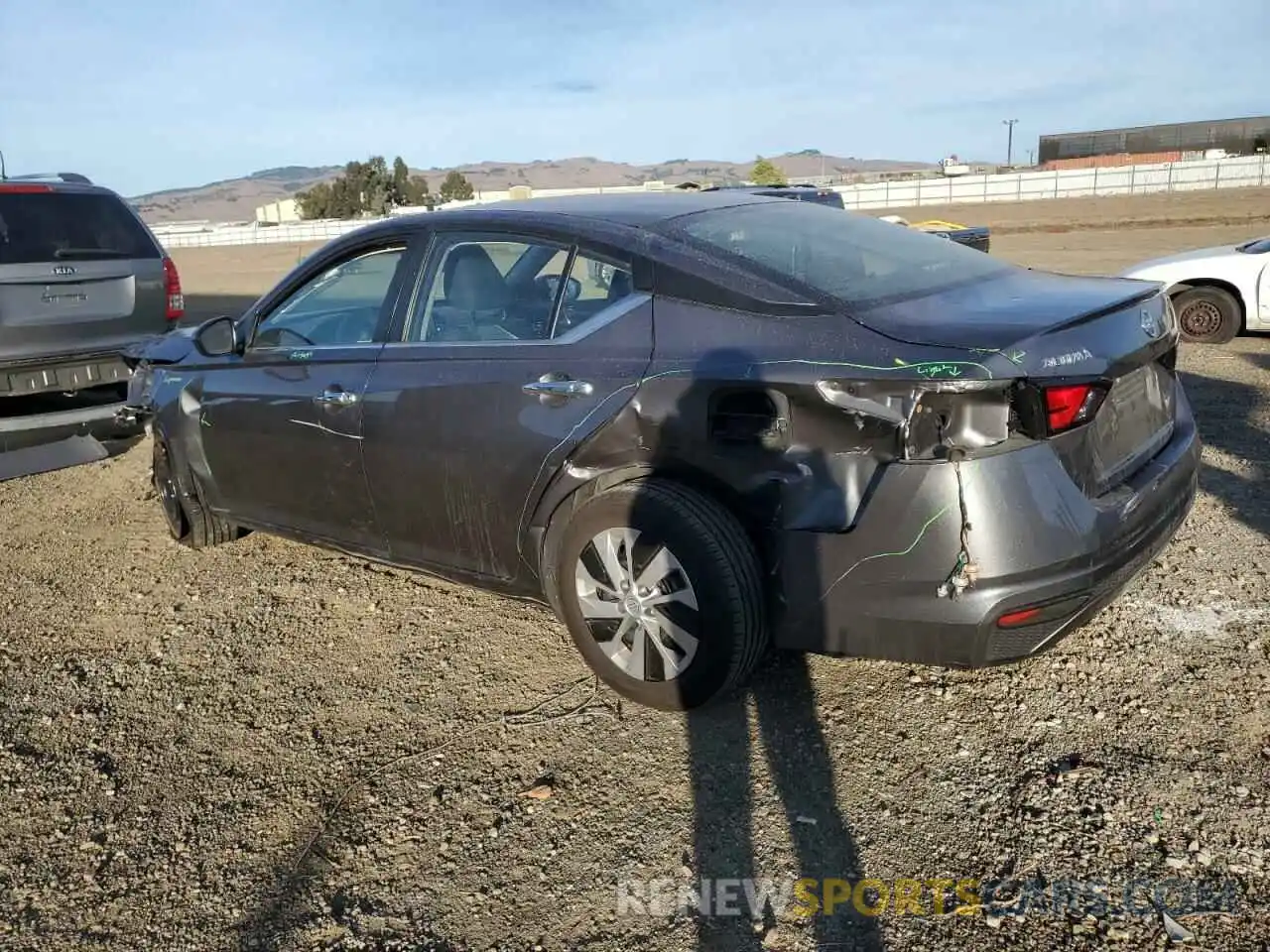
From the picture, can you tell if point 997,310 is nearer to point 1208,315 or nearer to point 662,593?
point 662,593

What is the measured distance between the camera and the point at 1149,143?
85812mm

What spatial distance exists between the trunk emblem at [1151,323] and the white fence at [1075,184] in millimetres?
42142

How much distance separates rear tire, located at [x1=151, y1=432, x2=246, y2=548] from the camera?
491 centimetres

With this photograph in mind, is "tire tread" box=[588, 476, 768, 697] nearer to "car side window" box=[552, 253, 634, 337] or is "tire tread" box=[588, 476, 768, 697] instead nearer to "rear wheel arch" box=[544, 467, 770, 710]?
"rear wheel arch" box=[544, 467, 770, 710]

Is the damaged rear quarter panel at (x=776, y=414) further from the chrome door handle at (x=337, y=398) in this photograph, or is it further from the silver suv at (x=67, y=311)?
the silver suv at (x=67, y=311)

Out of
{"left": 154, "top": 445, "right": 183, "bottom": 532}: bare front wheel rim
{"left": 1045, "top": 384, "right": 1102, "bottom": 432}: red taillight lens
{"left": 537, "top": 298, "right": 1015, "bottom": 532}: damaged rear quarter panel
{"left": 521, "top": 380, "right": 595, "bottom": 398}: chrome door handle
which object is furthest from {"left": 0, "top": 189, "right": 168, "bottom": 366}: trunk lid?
{"left": 1045, "top": 384, "right": 1102, "bottom": 432}: red taillight lens

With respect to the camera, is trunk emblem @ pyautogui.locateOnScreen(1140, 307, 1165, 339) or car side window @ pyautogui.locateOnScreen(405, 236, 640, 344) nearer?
trunk emblem @ pyautogui.locateOnScreen(1140, 307, 1165, 339)

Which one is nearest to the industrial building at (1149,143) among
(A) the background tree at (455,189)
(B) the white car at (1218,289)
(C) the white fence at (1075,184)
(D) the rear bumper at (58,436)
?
(C) the white fence at (1075,184)

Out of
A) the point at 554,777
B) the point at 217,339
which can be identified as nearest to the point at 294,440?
the point at 217,339

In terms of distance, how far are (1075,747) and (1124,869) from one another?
56cm

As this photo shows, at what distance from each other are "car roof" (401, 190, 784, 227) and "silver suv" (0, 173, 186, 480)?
3483 millimetres

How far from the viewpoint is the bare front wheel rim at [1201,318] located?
29.3 feet

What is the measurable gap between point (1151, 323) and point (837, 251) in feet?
3.34

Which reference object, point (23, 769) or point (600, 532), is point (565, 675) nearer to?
point (600, 532)
